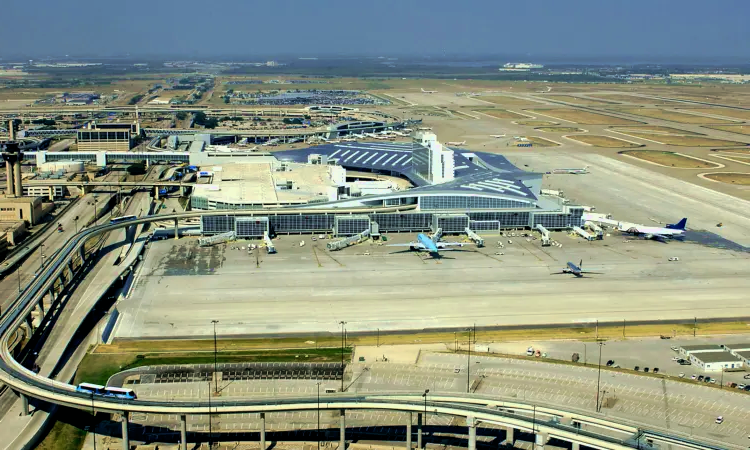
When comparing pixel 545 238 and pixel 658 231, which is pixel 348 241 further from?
pixel 658 231

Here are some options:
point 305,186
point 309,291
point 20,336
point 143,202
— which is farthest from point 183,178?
point 20,336

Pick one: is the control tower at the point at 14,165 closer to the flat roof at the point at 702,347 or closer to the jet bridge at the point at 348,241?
the jet bridge at the point at 348,241

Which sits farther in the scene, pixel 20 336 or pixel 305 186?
pixel 305 186

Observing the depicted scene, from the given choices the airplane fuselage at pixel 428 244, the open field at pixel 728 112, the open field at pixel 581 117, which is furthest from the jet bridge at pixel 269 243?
the open field at pixel 728 112

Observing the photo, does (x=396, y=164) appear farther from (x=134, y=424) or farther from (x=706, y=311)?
(x=134, y=424)

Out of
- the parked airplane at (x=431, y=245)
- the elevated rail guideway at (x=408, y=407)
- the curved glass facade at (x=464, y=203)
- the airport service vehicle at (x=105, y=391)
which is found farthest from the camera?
the curved glass facade at (x=464, y=203)

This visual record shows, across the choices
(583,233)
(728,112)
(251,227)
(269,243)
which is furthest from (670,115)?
(269,243)

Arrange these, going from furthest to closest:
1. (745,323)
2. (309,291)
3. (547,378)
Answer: (309,291) → (745,323) → (547,378)
